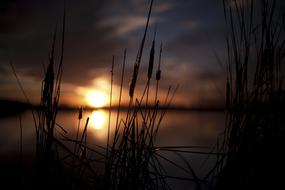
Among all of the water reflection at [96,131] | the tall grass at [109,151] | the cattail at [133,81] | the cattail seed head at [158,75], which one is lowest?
the water reflection at [96,131]

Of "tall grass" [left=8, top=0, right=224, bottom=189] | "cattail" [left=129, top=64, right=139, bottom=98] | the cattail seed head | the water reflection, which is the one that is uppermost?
the cattail seed head

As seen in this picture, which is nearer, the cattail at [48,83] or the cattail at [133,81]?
the cattail at [48,83]

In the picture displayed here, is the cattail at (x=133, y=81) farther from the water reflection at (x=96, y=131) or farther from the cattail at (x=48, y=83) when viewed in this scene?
the cattail at (x=48, y=83)

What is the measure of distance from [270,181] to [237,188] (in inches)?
6.1

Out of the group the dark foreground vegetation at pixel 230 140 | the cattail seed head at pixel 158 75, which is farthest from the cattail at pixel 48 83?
the cattail seed head at pixel 158 75

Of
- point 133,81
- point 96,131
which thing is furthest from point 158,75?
point 96,131

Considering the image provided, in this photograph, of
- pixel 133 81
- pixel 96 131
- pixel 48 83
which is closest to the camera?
pixel 48 83

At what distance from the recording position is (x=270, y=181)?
1053 mm

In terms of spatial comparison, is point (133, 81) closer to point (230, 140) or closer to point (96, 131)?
point (230, 140)

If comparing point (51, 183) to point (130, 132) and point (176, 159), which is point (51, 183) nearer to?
point (130, 132)

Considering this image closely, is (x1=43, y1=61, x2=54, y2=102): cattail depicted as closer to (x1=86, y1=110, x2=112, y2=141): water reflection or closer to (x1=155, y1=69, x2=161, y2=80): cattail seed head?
(x1=86, y1=110, x2=112, y2=141): water reflection

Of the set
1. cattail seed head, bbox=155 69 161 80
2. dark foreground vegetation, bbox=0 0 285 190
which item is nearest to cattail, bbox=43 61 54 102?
dark foreground vegetation, bbox=0 0 285 190

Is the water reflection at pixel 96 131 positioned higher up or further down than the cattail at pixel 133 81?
further down

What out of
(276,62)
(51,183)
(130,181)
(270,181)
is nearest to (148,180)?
(130,181)
